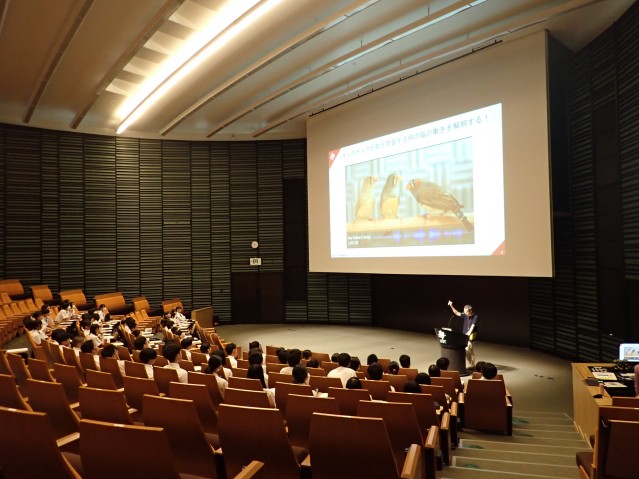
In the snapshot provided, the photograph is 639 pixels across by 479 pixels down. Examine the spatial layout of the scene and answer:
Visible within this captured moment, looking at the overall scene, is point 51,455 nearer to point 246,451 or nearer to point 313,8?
point 246,451

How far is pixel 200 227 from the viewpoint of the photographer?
15242 mm

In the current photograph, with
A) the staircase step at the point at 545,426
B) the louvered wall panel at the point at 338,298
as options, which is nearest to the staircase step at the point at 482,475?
the staircase step at the point at 545,426

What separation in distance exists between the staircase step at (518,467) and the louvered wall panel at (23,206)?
13.5m

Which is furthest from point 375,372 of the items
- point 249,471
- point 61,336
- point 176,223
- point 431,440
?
point 176,223

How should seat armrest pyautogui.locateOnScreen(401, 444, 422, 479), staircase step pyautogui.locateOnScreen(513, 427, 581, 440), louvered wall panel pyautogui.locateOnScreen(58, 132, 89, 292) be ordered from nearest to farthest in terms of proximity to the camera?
seat armrest pyautogui.locateOnScreen(401, 444, 422, 479)
staircase step pyautogui.locateOnScreen(513, 427, 581, 440)
louvered wall panel pyautogui.locateOnScreen(58, 132, 89, 292)

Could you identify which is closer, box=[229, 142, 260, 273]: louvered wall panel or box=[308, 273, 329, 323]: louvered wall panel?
box=[308, 273, 329, 323]: louvered wall panel

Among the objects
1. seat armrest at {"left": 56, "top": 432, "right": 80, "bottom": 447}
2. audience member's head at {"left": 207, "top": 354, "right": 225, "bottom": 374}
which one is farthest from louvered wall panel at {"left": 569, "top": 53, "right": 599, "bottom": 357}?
seat armrest at {"left": 56, "top": 432, "right": 80, "bottom": 447}

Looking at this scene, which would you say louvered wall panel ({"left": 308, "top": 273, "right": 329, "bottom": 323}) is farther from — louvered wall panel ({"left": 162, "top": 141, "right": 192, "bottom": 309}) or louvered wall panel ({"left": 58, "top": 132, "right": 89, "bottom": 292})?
louvered wall panel ({"left": 58, "top": 132, "right": 89, "bottom": 292})

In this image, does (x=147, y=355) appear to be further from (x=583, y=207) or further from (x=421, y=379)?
(x=583, y=207)

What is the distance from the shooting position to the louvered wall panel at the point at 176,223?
1495 cm

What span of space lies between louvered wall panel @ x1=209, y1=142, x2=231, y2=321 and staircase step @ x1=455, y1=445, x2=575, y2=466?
11874mm

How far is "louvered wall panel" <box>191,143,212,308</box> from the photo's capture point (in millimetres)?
15148

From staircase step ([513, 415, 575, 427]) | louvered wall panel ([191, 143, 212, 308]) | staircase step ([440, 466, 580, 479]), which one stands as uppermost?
louvered wall panel ([191, 143, 212, 308])

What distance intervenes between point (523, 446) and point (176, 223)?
42.7ft
